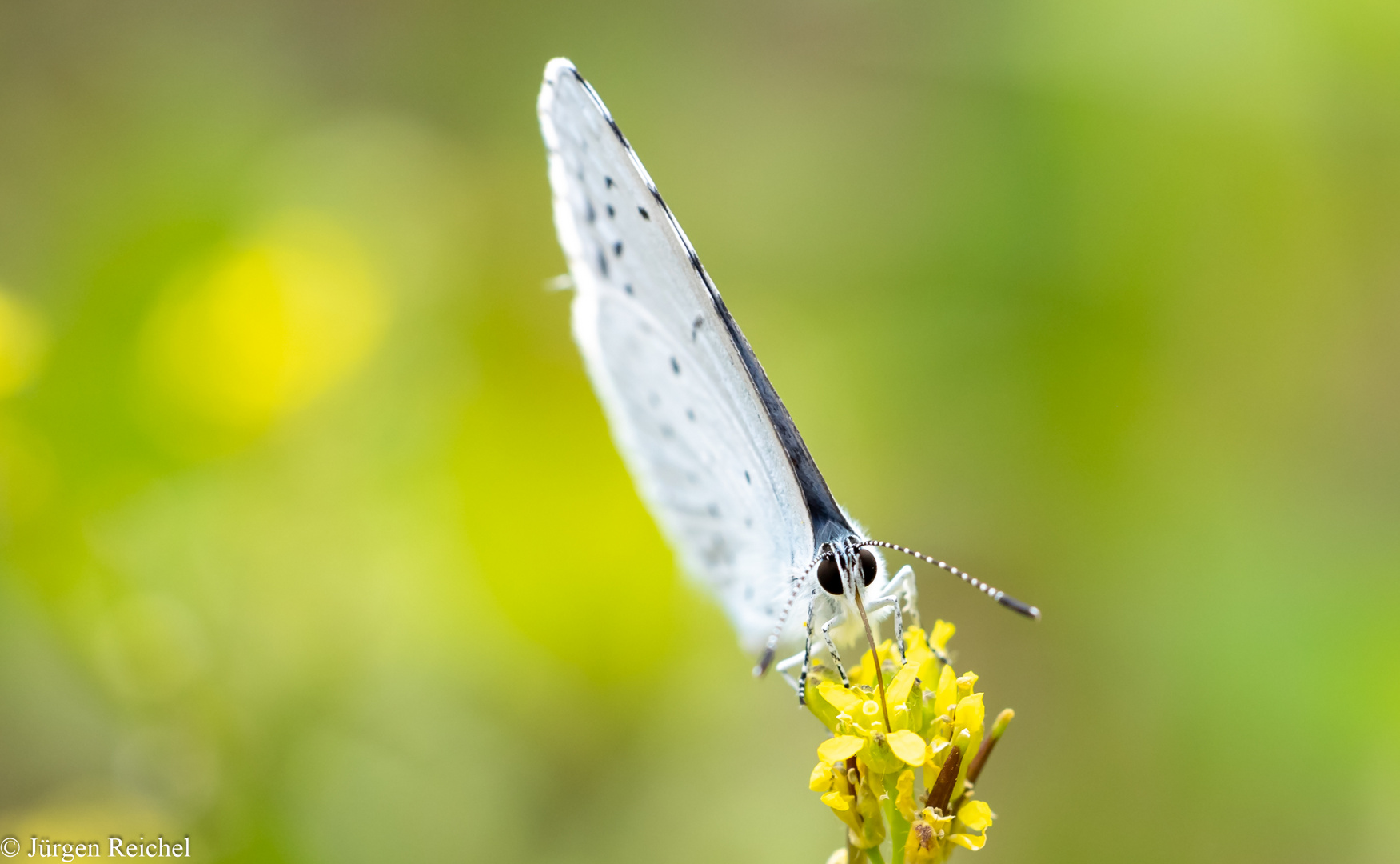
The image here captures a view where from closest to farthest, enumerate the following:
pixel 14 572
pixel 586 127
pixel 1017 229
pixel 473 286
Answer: pixel 586 127
pixel 14 572
pixel 1017 229
pixel 473 286

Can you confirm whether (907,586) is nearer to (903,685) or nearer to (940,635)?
(940,635)

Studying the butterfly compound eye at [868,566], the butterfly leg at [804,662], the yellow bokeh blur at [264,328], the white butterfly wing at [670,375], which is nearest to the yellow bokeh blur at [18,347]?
the yellow bokeh blur at [264,328]

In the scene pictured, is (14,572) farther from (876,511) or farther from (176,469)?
(876,511)

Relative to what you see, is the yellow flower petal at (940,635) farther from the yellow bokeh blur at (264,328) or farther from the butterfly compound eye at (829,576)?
the yellow bokeh blur at (264,328)

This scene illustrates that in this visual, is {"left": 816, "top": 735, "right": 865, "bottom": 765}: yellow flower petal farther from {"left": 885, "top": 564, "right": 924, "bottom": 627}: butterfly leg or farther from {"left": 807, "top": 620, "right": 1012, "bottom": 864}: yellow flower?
{"left": 885, "top": 564, "right": 924, "bottom": 627}: butterfly leg

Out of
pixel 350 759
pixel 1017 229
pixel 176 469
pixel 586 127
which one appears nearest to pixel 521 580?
pixel 350 759

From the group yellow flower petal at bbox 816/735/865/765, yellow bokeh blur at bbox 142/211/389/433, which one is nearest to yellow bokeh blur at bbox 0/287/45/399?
yellow bokeh blur at bbox 142/211/389/433

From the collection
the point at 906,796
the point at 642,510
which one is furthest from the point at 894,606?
the point at 642,510
